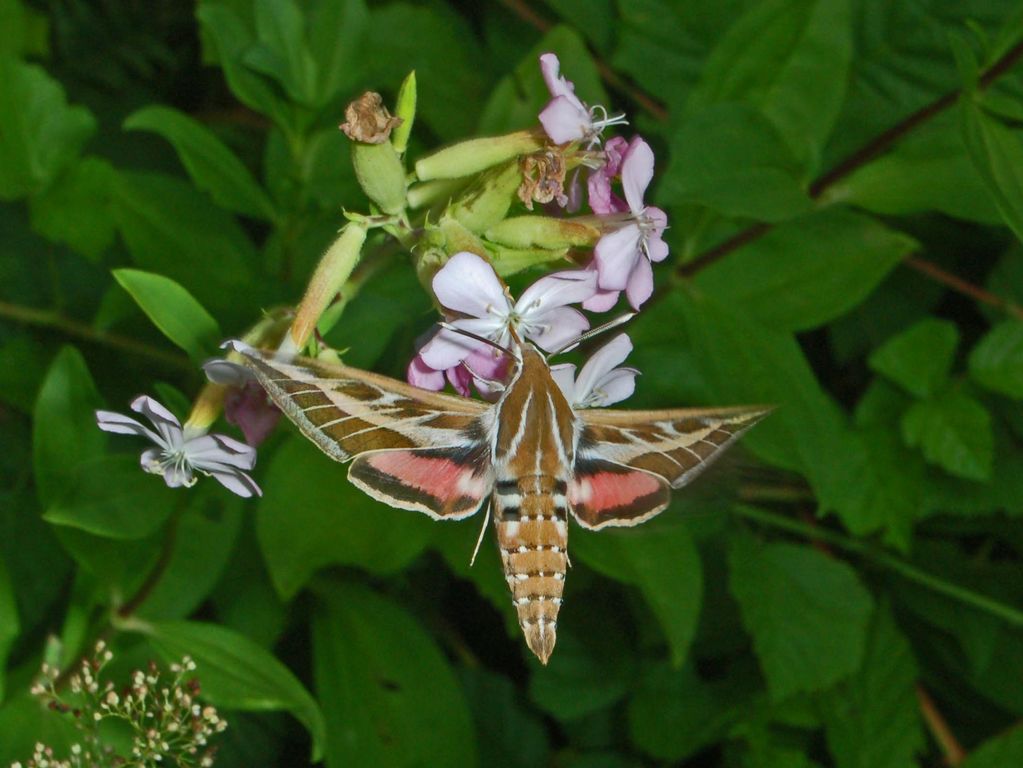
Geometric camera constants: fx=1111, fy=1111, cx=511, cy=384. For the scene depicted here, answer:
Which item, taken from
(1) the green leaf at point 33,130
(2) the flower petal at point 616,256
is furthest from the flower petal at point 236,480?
(1) the green leaf at point 33,130

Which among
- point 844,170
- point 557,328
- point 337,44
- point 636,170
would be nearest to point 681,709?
point 844,170

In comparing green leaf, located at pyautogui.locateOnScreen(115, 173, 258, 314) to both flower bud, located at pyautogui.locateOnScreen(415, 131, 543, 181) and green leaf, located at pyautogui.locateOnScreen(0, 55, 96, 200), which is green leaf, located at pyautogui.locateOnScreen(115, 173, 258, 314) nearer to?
green leaf, located at pyautogui.locateOnScreen(0, 55, 96, 200)

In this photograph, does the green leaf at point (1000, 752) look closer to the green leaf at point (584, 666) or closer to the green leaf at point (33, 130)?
the green leaf at point (584, 666)

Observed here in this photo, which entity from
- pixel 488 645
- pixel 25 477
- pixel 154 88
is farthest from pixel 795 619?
pixel 154 88

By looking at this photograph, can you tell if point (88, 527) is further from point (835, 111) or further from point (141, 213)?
point (835, 111)

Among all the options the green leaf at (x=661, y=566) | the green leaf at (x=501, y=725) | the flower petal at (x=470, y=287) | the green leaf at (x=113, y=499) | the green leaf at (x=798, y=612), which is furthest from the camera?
the green leaf at (x=501, y=725)

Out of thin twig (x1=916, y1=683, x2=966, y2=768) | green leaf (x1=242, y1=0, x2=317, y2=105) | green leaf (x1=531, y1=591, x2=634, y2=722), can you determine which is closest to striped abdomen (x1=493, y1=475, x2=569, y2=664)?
green leaf (x1=242, y1=0, x2=317, y2=105)
